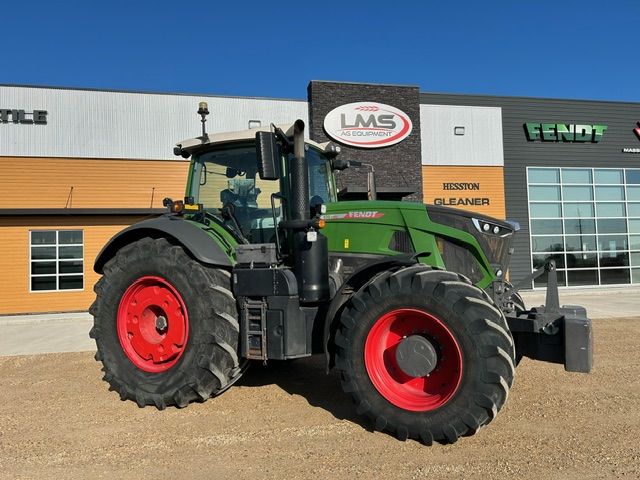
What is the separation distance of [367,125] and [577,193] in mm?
8563

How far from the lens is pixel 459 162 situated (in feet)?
55.7

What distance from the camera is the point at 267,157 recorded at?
375 cm

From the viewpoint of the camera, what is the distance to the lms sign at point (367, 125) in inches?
615

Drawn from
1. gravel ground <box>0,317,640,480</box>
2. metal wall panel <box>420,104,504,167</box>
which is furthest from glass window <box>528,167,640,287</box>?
gravel ground <box>0,317,640,480</box>

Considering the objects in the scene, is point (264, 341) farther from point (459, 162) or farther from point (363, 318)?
point (459, 162)

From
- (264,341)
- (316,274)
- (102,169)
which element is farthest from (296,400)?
(102,169)

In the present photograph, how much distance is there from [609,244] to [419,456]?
59.5 ft

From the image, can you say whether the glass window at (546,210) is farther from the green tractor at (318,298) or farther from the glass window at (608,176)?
the green tractor at (318,298)

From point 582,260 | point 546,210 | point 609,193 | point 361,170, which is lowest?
point 582,260

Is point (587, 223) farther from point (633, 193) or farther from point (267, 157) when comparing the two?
point (267, 157)

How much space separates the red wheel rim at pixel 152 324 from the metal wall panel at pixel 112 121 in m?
11.1

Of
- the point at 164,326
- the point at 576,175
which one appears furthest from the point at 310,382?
the point at 576,175

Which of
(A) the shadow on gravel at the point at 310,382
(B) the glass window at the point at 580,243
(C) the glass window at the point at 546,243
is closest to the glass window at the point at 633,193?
(B) the glass window at the point at 580,243

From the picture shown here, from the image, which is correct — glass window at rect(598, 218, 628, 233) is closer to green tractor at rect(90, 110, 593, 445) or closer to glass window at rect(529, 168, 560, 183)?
→ glass window at rect(529, 168, 560, 183)
